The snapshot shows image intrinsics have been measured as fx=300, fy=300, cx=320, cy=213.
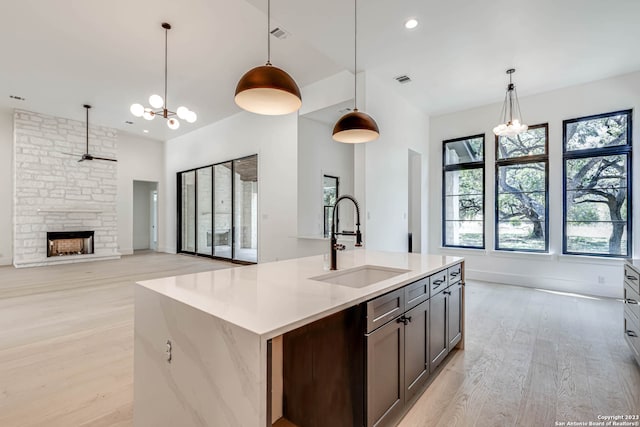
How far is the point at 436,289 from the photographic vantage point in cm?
216

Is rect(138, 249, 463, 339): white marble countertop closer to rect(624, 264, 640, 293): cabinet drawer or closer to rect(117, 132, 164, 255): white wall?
rect(624, 264, 640, 293): cabinet drawer

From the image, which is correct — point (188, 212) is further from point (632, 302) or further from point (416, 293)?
point (632, 302)

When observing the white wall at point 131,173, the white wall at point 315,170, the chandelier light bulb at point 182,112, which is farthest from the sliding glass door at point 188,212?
the white wall at point 315,170

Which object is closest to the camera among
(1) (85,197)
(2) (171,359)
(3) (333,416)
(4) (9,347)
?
(2) (171,359)

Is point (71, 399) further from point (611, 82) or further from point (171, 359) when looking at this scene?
point (611, 82)

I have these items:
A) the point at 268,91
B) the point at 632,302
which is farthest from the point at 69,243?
the point at 632,302

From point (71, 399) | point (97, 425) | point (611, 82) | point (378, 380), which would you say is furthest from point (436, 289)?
point (611, 82)

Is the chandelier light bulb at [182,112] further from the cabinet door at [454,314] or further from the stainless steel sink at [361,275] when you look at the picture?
the cabinet door at [454,314]

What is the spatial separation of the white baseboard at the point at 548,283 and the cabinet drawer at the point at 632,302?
263 cm

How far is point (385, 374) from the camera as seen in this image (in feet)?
5.24

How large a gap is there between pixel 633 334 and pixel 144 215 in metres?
11.9

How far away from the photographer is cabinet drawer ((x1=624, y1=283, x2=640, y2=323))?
7.68 ft

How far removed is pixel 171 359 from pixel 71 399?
1.31 metres

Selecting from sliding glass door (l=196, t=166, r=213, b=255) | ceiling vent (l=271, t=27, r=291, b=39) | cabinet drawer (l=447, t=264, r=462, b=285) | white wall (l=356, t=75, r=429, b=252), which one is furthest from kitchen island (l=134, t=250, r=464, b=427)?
sliding glass door (l=196, t=166, r=213, b=255)
